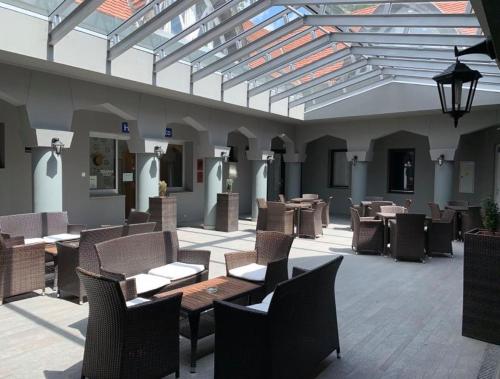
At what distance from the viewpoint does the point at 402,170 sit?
15.0 meters

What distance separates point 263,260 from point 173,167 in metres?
8.97

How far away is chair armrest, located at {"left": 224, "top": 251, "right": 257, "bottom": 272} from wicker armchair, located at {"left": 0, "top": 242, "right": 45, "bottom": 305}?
2284 mm

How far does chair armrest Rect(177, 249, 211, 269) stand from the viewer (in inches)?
193

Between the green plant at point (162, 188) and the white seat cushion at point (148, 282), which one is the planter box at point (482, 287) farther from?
the green plant at point (162, 188)

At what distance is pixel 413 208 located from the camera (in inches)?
573

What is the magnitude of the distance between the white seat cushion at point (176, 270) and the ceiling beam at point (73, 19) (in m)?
3.79

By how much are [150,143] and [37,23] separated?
368 cm

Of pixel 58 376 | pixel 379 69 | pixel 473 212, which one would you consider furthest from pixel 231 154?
pixel 58 376

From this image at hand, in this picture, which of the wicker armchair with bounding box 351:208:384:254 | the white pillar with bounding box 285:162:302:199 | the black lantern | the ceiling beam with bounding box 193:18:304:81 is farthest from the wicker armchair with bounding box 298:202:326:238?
the black lantern

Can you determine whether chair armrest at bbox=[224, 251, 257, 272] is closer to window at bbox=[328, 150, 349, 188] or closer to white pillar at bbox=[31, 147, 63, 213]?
white pillar at bbox=[31, 147, 63, 213]

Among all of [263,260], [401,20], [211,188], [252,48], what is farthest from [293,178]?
[263,260]

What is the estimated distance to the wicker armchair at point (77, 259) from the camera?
4863 mm

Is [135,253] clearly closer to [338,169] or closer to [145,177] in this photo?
[145,177]

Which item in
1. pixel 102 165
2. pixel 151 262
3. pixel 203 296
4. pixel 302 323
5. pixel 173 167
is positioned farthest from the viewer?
pixel 173 167
